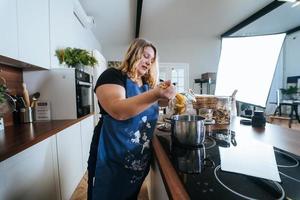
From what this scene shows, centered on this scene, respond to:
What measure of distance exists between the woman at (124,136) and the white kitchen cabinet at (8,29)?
2.47 ft

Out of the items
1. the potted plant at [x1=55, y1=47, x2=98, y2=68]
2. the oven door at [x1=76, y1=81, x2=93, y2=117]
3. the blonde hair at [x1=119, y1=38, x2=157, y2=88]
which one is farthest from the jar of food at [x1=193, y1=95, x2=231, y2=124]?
the potted plant at [x1=55, y1=47, x2=98, y2=68]

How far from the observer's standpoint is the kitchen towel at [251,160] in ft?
1.86

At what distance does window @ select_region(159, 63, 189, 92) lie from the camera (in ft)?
21.9

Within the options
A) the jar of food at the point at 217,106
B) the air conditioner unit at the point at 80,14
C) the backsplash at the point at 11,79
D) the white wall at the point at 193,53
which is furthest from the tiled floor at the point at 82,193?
the white wall at the point at 193,53

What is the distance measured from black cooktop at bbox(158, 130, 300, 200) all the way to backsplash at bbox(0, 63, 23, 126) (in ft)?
4.76

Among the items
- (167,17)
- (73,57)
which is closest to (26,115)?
(73,57)

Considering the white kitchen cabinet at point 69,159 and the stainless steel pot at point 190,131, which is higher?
the stainless steel pot at point 190,131

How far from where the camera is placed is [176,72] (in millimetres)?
6770

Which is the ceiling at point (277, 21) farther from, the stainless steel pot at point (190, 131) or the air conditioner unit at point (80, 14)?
the stainless steel pot at point (190, 131)

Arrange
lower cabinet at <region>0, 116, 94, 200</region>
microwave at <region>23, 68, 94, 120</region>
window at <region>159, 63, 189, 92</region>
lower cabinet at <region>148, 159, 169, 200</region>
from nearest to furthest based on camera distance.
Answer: lower cabinet at <region>148, 159, 169, 200</region>, lower cabinet at <region>0, 116, 94, 200</region>, microwave at <region>23, 68, 94, 120</region>, window at <region>159, 63, 189, 92</region>

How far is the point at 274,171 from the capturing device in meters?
0.57

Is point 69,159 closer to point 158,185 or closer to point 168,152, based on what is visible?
point 158,185

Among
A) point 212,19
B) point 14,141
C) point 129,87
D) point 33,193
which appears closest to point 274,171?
point 129,87

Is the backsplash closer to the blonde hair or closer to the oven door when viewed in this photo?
the oven door
